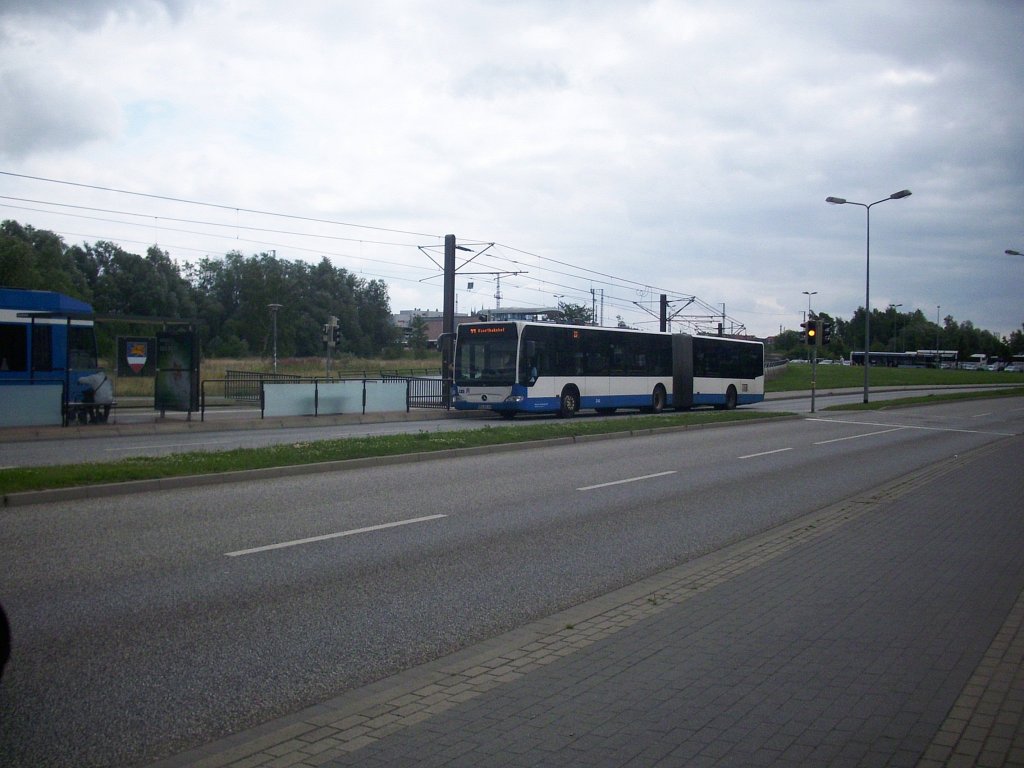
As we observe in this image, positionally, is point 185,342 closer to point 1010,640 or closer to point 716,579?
point 716,579

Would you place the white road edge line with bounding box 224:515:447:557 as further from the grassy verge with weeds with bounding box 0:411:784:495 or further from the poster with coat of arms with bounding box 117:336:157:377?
the poster with coat of arms with bounding box 117:336:157:377

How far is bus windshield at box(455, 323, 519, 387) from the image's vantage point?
101 feet

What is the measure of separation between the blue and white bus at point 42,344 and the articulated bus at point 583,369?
38.9 feet

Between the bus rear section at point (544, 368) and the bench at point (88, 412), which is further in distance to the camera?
the bus rear section at point (544, 368)

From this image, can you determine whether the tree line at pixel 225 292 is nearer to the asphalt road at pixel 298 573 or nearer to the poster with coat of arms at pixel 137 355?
the poster with coat of arms at pixel 137 355

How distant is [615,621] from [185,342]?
2143cm

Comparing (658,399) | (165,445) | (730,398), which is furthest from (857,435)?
(165,445)

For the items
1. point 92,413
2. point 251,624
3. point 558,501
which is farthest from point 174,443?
point 251,624

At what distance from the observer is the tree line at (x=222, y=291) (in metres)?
58.8

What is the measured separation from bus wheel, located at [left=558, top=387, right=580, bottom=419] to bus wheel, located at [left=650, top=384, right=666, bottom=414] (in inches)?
193

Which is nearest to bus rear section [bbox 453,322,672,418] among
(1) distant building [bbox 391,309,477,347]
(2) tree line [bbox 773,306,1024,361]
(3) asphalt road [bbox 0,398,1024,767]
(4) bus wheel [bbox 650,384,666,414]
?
(4) bus wheel [bbox 650,384,666,414]

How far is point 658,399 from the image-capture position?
3728 cm

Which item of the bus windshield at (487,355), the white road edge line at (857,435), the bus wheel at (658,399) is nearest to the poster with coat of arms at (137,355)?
the bus windshield at (487,355)

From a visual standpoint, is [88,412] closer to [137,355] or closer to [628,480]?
[137,355]
